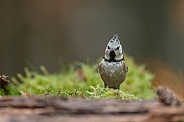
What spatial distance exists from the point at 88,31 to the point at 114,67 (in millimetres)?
6379

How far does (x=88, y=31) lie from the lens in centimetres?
912

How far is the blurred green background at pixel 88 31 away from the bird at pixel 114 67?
18.3 ft

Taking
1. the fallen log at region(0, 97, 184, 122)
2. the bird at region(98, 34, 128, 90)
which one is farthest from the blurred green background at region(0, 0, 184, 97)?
the fallen log at region(0, 97, 184, 122)

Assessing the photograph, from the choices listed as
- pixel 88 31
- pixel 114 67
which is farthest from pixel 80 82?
pixel 88 31

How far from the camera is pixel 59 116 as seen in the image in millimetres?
1562

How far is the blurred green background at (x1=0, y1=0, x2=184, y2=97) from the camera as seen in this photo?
8.51m

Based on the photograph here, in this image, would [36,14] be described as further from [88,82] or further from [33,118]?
[33,118]

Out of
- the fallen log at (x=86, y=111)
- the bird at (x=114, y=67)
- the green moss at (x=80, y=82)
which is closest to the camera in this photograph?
the fallen log at (x=86, y=111)

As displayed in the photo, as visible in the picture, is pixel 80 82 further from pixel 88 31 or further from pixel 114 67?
pixel 88 31

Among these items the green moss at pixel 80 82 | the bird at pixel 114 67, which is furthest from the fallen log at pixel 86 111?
the green moss at pixel 80 82

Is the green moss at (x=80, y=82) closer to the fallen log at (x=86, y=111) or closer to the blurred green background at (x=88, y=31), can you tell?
the fallen log at (x=86, y=111)

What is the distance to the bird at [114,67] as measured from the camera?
2754 mm

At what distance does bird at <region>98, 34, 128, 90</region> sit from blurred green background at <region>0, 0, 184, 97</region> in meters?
5.58

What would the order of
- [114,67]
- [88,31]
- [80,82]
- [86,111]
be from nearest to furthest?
[86,111]
[114,67]
[80,82]
[88,31]
